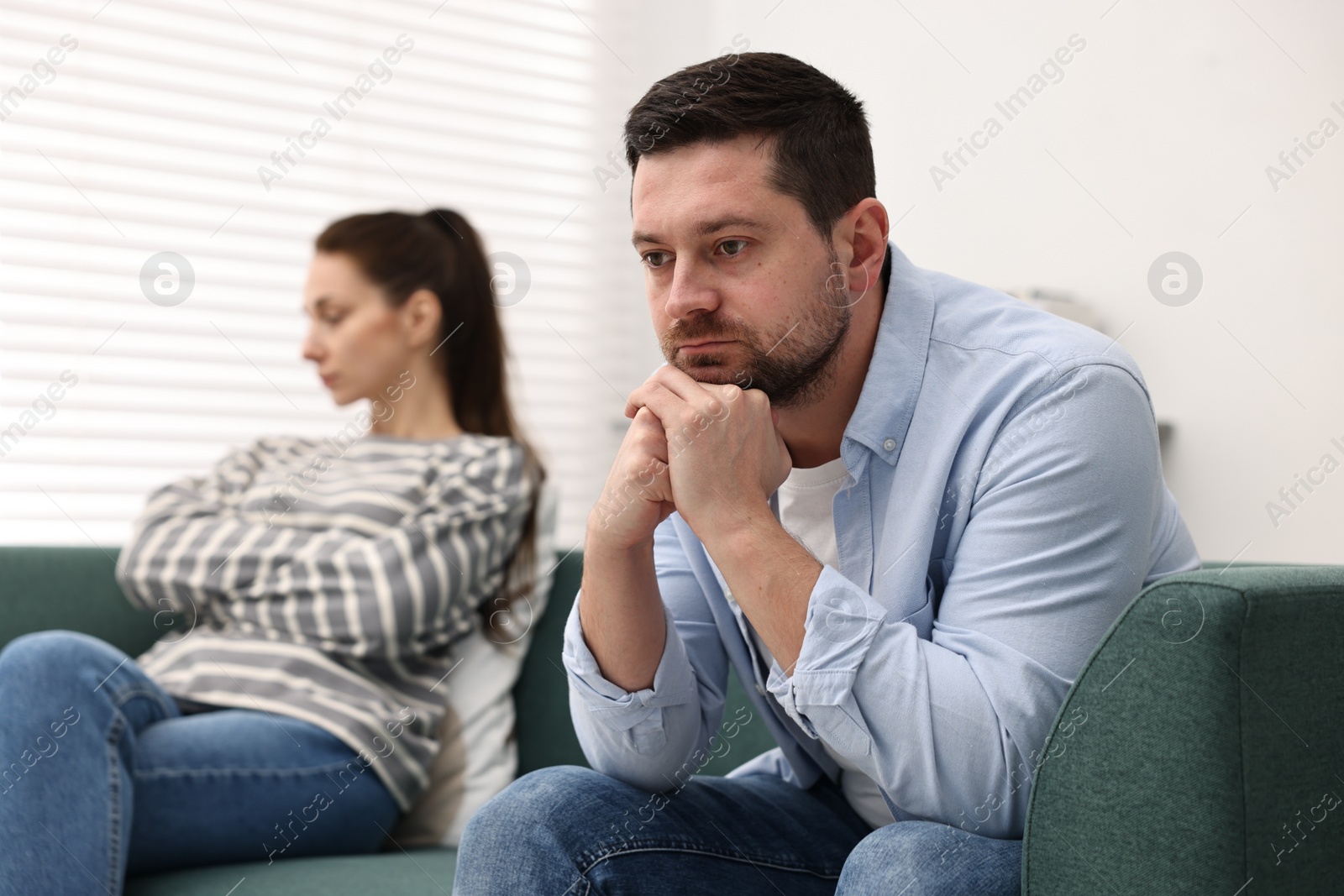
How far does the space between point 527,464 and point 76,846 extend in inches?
30.1

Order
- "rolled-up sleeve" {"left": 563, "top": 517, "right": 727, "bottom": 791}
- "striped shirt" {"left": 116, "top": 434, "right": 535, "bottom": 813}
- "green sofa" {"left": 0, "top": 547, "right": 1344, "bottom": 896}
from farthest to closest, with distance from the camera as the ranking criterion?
"striped shirt" {"left": 116, "top": 434, "right": 535, "bottom": 813}, "rolled-up sleeve" {"left": 563, "top": 517, "right": 727, "bottom": 791}, "green sofa" {"left": 0, "top": 547, "right": 1344, "bottom": 896}

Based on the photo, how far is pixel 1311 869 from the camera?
66 cm

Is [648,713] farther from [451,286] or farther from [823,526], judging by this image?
[451,286]

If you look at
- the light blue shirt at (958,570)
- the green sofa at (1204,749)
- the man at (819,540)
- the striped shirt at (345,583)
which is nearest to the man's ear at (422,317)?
the striped shirt at (345,583)

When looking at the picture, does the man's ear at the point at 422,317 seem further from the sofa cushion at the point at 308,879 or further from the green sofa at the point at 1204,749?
the green sofa at the point at 1204,749

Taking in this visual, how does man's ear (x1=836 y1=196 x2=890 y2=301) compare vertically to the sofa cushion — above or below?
above

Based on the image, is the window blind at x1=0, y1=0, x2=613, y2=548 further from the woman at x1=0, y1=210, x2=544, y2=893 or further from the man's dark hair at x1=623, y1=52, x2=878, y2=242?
the man's dark hair at x1=623, y1=52, x2=878, y2=242

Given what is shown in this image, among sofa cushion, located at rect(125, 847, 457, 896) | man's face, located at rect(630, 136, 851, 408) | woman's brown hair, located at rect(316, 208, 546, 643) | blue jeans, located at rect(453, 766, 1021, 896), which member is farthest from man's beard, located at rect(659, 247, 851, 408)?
woman's brown hair, located at rect(316, 208, 546, 643)

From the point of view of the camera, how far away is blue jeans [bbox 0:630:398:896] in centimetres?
107

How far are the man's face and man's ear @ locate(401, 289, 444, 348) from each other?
840 millimetres

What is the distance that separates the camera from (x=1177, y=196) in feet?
6.43

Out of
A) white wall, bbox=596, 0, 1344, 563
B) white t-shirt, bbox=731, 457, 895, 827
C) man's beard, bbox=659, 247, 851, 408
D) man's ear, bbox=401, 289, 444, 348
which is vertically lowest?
man's ear, bbox=401, 289, 444, 348

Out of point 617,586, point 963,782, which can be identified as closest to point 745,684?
point 617,586

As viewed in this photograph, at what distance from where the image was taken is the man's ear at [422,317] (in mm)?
1746
